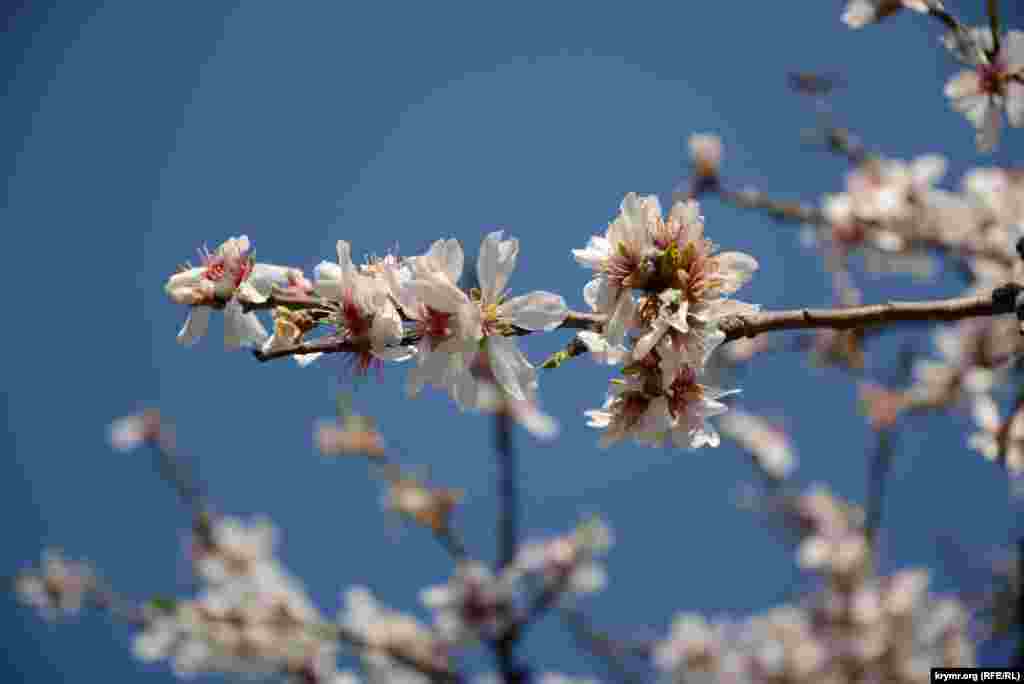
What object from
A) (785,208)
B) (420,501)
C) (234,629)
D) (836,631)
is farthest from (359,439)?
(836,631)

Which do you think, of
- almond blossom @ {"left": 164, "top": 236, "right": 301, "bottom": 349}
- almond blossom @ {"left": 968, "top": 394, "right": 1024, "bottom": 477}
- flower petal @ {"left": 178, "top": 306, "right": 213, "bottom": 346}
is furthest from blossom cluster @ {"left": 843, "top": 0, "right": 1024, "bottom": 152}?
flower petal @ {"left": 178, "top": 306, "right": 213, "bottom": 346}

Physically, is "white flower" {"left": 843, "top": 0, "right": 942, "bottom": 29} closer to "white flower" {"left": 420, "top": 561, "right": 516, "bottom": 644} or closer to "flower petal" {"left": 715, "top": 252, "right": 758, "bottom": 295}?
"flower petal" {"left": 715, "top": 252, "right": 758, "bottom": 295}

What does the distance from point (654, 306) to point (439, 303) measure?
347 millimetres

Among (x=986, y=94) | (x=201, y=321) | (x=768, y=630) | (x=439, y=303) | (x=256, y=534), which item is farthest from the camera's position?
(x=768, y=630)

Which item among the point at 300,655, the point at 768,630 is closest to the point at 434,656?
the point at 300,655

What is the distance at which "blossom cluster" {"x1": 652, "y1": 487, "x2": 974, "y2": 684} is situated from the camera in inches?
175

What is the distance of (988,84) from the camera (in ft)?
5.37

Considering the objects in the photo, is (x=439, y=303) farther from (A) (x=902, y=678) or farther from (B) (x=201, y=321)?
(A) (x=902, y=678)

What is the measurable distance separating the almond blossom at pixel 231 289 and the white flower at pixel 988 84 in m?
1.50

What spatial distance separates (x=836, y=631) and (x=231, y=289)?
4.89 m

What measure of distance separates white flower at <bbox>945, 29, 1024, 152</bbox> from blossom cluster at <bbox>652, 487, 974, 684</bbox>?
2.92 m

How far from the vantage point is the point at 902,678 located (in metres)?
4.45

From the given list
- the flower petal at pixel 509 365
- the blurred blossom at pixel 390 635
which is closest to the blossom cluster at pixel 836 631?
the blurred blossom at pixel 390 635

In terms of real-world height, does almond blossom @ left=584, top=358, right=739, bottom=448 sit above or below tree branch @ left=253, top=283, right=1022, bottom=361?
below
